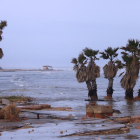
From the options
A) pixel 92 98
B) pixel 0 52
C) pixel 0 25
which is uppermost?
pixel 0 25

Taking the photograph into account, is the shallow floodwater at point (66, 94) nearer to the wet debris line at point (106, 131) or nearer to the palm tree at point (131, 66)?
the palm tree at point (131, 66)

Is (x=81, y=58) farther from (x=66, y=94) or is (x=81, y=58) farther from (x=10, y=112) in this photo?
(x=10, y=112)

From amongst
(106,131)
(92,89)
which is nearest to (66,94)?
(92,89)

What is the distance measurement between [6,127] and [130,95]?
2279 centimetres

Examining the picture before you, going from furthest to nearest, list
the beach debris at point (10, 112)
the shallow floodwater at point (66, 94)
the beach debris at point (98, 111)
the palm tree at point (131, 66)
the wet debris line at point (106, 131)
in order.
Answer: the palm tree at point (131, 66)
the shallow floodwater at point (66, 94)
the beach debris at point (98, 111)
the beach debris at point (10, 112)
the wet debris line at point (106, 131)

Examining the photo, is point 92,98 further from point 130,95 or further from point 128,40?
point 128,40

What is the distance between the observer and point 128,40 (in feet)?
113

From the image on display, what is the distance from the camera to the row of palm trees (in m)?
34.1

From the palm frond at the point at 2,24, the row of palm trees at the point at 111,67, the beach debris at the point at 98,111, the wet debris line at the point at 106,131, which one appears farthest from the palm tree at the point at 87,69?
the wet debris line at the point at 106,131

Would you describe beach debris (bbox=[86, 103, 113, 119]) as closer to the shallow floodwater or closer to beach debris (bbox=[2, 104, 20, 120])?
beach debris (bbox=[2, 104, 20, 120])

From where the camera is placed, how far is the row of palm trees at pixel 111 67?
112 ft

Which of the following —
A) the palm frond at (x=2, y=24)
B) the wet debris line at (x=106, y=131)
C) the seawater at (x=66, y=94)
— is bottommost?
the seawater at (x=66, y=94)

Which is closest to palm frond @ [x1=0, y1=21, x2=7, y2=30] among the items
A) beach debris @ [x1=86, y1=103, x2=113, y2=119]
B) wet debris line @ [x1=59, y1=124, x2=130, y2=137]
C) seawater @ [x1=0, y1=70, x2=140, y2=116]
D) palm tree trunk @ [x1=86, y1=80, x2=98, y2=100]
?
seawater @ [x1=0, y1=70, x2=140, y2=116]

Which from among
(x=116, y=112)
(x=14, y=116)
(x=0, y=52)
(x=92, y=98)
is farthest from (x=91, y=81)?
(x=14, y=116)
